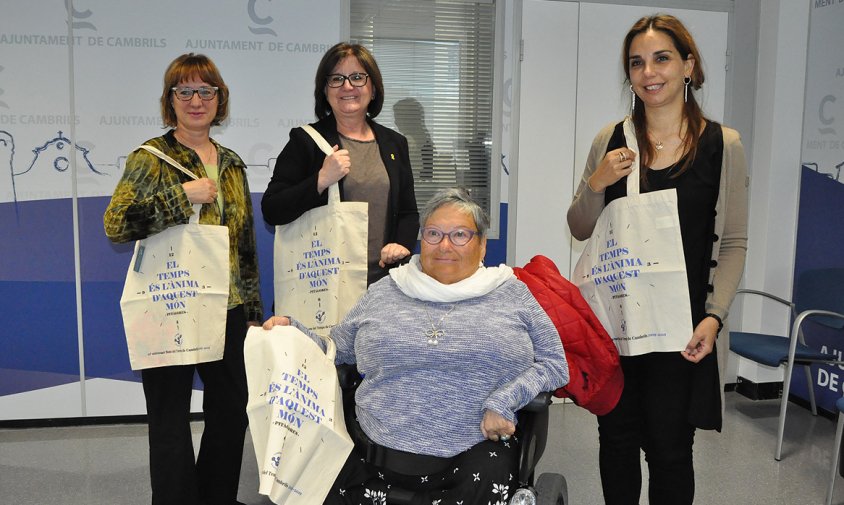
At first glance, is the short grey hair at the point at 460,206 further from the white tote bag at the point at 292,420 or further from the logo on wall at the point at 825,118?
the logo on wall at the point at 825,118

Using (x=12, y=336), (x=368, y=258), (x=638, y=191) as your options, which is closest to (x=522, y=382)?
(x=638, y=191)

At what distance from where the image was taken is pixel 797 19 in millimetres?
4289

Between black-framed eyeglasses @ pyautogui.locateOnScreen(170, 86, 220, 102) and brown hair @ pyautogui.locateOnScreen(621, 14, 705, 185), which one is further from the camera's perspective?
black-framed eyeglasses @ pyautogui.locateOnScreen(170, 86, 220, 102)

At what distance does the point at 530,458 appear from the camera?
6.35 feet

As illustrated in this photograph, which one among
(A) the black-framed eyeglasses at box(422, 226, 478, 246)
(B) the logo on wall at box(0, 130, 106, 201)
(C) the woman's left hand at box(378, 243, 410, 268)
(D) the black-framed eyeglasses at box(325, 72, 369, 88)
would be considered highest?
(D) the black-framed eyeglasses at box(325, 72, 369, 88)

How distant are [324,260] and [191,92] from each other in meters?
0.71

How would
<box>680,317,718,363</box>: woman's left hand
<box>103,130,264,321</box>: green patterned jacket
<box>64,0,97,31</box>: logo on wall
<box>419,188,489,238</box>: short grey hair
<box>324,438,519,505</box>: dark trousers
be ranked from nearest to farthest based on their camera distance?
<box>324,438,519,505</box>: dark trousers < <box>680,317,718,363</box>: woman's left hand < <box>419,188,489,238</box>: short grey hair < <box>103,130,264,321</box>: green patterned jacket < <box>64,0,97,31</box>: logo on wall

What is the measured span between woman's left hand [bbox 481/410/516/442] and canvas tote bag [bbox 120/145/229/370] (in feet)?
3.25

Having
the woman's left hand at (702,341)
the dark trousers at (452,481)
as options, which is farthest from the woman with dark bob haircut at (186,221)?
the woman's left hand at (702,341)

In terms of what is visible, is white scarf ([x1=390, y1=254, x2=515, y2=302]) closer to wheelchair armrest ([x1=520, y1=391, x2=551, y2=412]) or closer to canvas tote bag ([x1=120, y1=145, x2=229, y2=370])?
wheelchair armrest ([x1=520, y1=391, x2=551, y2=412])

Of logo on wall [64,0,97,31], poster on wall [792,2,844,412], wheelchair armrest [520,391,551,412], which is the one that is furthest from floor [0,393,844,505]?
logo on wall [64,0,97,31]

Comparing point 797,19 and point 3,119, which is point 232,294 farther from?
point 797,19

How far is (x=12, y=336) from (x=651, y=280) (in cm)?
333

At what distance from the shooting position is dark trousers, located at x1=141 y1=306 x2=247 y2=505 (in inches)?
95.1
